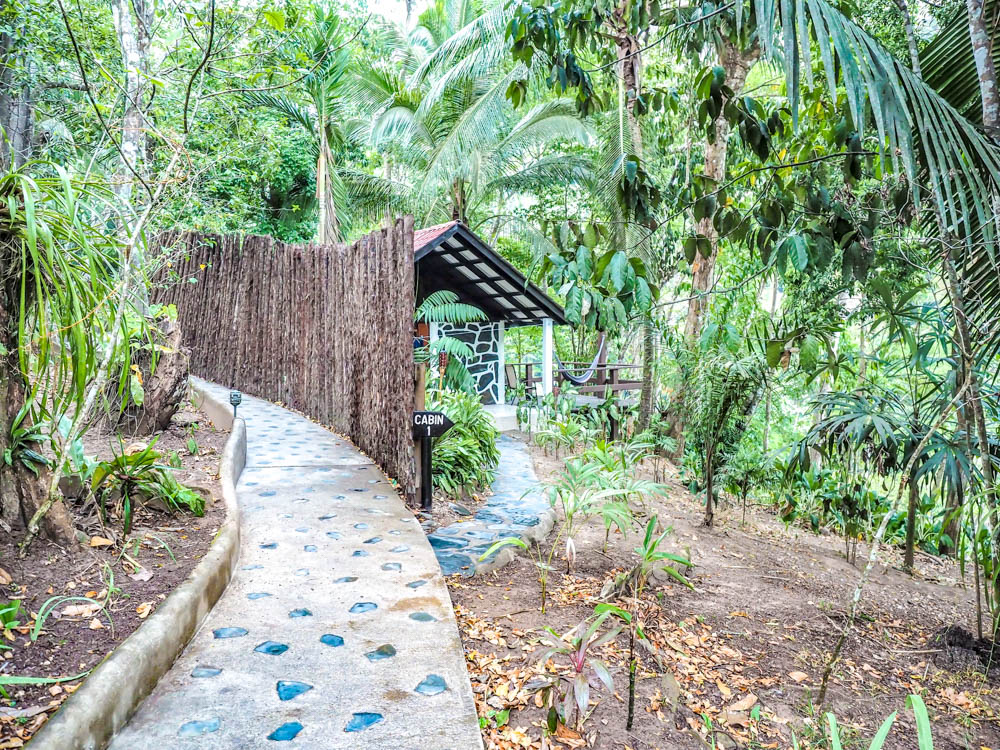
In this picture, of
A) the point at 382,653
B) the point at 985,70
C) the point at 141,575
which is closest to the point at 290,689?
the point at 382,653

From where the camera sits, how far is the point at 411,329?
542cm

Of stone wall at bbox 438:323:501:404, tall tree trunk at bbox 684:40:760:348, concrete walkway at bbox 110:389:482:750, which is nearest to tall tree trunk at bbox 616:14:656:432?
tall tree trunk at bbox 684:40:760:348

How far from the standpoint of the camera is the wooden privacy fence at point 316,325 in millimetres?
5566

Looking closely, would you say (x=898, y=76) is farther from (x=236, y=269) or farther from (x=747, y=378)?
(x=236, y=269)

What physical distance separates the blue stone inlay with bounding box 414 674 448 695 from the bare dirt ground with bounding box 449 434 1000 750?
19cm

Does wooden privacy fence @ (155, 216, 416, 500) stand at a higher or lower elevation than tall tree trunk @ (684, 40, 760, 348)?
lower

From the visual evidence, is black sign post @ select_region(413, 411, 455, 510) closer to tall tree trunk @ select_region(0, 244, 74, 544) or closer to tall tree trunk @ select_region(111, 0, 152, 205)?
tall tree trunk @ select_region(0, 244, 74, 544)

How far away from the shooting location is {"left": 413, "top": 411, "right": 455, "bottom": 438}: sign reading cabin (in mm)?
5191

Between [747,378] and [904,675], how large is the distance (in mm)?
2430

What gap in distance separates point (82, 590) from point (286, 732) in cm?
123

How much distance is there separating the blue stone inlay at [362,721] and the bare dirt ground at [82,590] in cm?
93

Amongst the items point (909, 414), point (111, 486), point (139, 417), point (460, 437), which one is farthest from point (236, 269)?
point (909, 414)

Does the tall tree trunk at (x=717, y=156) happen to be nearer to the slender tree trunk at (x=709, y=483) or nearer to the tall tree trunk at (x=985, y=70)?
the slender tree trunk at (x=709, y=483)

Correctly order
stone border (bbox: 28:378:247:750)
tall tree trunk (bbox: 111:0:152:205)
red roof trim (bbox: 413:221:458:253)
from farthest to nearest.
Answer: red roof trim (bbox: 413:221:458:253), tall tree trunk (bbox: 111:0:152:205), stone border (bbox: 28:378:247:750)
